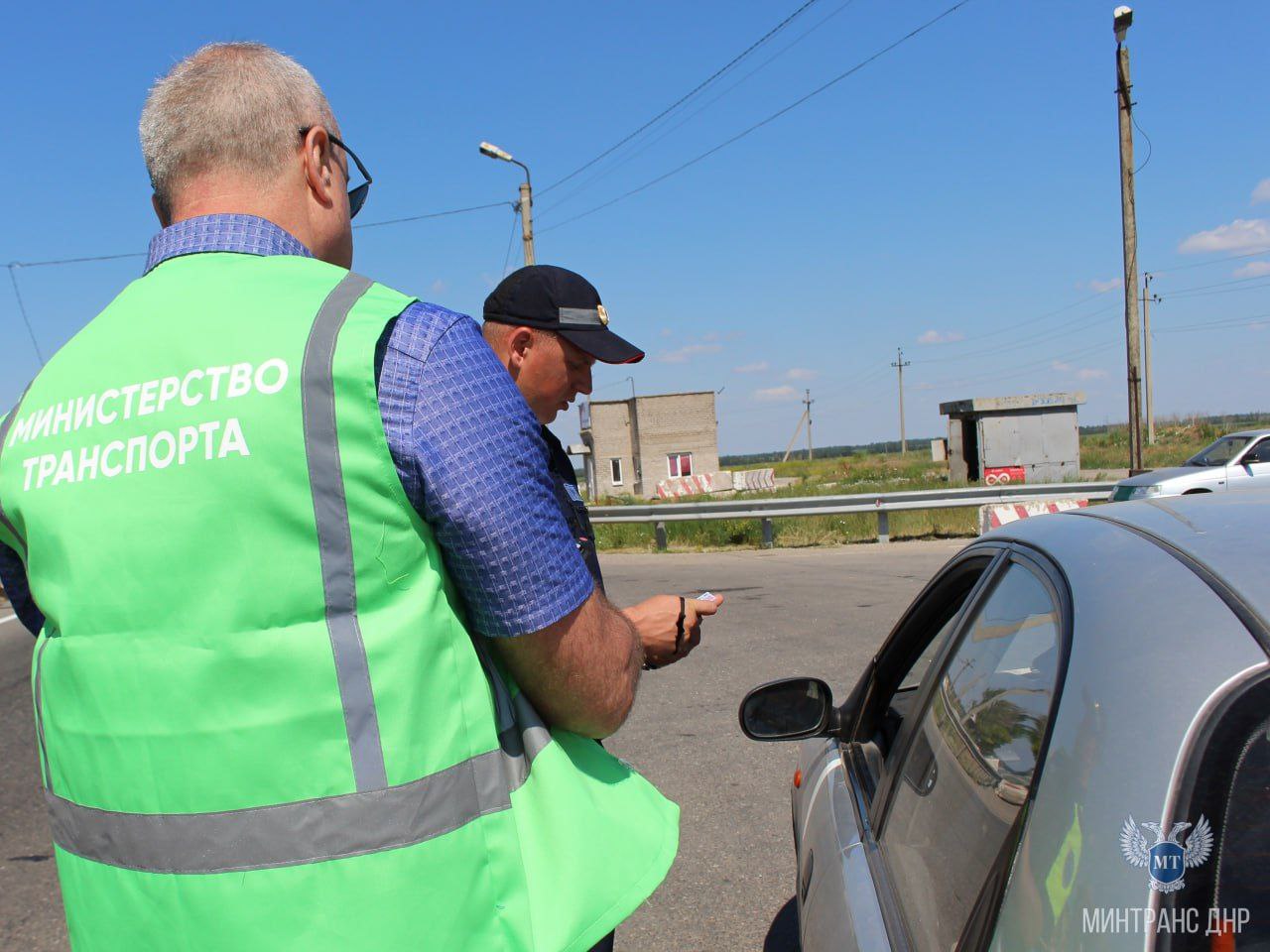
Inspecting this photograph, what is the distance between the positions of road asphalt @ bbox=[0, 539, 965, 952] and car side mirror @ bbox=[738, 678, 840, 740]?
3.81ft

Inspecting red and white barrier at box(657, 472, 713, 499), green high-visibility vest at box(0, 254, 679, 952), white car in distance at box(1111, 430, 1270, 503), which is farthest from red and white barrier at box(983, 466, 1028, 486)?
green high-visibility vest at box(0, 254, 679, 952)

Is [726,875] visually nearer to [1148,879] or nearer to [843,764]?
[843,764]

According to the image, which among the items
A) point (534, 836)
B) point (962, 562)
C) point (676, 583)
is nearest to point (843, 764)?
point (962, 562)

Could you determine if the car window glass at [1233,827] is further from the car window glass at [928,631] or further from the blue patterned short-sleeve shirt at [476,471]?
the car window glass at [928,631]

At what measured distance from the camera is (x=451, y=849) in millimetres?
1273

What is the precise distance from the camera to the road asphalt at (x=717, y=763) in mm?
3809

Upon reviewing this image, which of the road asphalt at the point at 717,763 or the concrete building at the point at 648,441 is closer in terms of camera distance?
the road asphalt at the point at 717,763

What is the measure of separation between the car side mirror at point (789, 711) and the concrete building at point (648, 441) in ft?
160

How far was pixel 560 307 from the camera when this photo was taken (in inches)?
109

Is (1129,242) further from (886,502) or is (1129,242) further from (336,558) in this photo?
(336,558)

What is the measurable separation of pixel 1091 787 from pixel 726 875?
323 centimetres

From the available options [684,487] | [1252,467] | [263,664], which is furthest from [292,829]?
[684,487]

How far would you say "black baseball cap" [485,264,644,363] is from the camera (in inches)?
109

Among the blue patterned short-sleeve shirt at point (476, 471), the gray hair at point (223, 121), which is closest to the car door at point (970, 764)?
the blue patterned short-sleeve shirt at point (476, 471)
